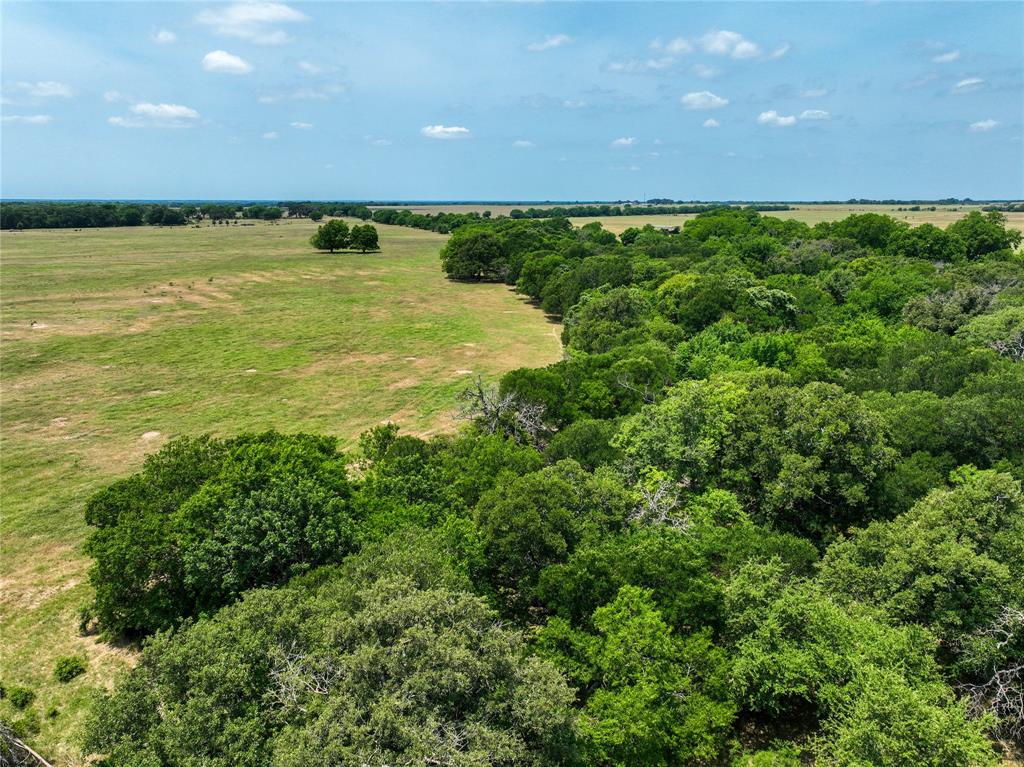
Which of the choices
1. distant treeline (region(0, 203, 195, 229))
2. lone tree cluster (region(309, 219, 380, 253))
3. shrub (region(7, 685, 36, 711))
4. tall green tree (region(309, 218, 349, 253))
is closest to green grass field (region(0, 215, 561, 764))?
shrub (region(7, 685, 36, 711))

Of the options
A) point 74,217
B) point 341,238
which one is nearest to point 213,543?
point 341,238

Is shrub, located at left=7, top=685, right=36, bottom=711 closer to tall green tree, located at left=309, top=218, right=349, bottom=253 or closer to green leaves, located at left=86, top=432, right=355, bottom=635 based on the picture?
green leaves, located at left=86, top=432, right=355, bottom=635

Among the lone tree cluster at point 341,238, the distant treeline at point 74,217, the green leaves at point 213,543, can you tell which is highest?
the distant treeline at point 74,217

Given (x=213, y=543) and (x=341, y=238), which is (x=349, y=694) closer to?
(x=213, y=543)

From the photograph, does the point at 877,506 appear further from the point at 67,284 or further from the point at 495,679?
the point at 67,284

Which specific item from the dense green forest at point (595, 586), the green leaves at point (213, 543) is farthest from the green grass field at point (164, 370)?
the dense green forest at point (595, 586)

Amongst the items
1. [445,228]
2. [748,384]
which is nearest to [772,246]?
[748,384]

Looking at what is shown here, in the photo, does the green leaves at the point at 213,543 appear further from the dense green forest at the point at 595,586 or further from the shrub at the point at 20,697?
the shrub at the point at 20,697
